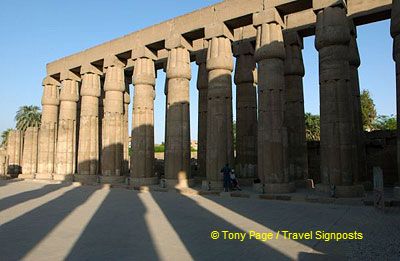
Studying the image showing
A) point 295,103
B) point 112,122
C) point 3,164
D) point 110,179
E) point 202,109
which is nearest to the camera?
point 295,103

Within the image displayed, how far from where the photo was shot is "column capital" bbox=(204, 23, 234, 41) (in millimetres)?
16234

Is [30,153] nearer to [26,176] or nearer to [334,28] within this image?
[26,176]

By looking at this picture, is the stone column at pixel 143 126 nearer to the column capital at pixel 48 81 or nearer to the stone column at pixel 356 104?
the column capital at pixel 48 81

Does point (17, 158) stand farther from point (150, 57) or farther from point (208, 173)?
point (208, 173)

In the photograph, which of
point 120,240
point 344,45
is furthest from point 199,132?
point 120,240

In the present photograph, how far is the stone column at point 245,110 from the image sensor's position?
730 inches

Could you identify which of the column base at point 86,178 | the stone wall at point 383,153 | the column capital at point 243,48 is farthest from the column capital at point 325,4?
the column base at point 86,178

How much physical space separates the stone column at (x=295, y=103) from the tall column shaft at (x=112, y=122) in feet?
35.6

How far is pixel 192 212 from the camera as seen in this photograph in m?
10.1

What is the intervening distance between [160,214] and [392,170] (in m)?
14.1

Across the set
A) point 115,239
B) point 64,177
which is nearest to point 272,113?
point 115,239

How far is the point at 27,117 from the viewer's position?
175 feet

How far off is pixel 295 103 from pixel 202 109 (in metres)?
6.34

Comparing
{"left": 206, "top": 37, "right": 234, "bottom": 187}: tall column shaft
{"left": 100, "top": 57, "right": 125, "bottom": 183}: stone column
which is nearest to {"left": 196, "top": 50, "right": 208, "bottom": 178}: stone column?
{"left": 206, "top": 37, "right": 234, "bottom": 187}: tall column shaft
